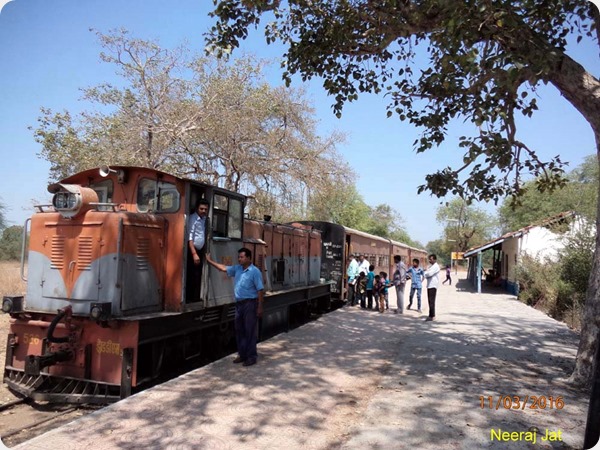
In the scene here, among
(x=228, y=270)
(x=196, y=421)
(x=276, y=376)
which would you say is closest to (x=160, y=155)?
(x=228, y=270)

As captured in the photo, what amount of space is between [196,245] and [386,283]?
890 centimetres

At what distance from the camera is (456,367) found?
698cm

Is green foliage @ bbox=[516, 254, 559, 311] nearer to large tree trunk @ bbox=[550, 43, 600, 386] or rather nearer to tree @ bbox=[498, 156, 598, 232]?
large tree trunk @ bbox=[550, 43, 600, 386]

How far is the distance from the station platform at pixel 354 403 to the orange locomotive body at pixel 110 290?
75 centimetres

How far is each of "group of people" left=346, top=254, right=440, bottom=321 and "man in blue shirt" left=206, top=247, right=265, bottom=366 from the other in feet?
20.3

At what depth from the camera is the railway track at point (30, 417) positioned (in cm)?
497

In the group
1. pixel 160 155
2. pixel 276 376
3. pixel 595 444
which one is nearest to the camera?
pixel 595 444

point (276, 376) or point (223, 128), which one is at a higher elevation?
point (223, 128)

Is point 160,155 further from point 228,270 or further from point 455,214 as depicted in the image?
point 455,214

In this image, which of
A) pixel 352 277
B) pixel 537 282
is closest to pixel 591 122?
pixel 352 277

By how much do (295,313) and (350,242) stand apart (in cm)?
652

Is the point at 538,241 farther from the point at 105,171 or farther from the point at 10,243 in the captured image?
the point at 10,243

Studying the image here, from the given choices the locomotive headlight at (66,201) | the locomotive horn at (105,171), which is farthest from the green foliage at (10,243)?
the locomotive headlight at (66,201)
